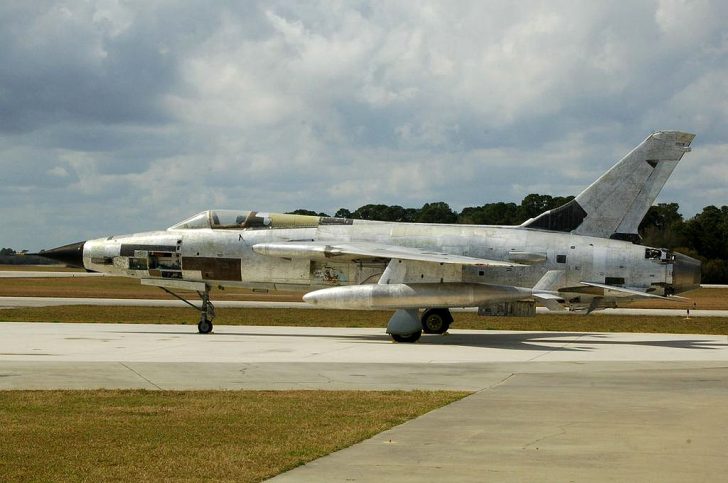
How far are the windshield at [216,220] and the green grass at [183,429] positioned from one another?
13.3 meters

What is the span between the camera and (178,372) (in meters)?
16.4

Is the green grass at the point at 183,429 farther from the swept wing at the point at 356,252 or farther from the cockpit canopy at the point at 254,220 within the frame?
the cockpit canopy at the point at 254,220

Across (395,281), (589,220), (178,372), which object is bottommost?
(178,372)

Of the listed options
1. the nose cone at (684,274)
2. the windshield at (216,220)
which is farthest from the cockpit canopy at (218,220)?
the nose cone at (684,274)

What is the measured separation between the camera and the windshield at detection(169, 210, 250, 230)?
26641mm

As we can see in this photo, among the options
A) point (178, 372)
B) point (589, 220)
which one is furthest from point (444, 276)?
point (178, 372)

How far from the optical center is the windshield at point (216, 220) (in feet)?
87.4

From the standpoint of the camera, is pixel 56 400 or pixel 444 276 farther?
pixel 444 276

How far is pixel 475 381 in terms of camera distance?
15.4 meters

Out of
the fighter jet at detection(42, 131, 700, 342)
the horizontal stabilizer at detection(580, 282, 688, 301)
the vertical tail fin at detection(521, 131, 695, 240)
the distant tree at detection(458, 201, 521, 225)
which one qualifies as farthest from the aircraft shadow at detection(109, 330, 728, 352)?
the distant tree at detection(458, 201, 521, 225)

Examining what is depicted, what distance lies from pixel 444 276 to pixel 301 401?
12.4 meters

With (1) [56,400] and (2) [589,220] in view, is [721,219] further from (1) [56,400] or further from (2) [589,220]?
(1) [56,400]

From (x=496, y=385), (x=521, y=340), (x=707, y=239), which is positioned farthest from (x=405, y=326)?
(x=707, y=239)

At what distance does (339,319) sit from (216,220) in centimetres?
938
